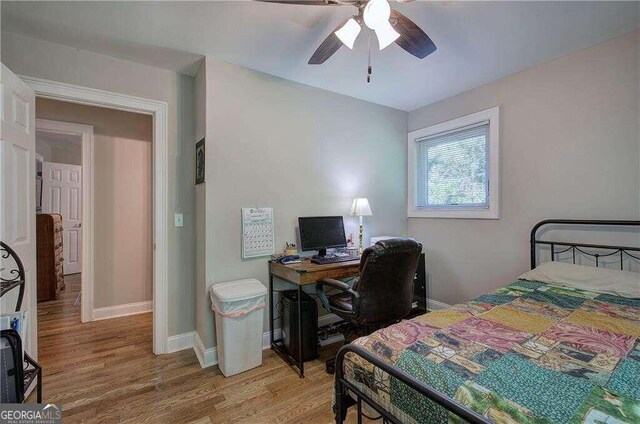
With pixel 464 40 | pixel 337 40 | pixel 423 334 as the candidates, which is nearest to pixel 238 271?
pixel 423 334

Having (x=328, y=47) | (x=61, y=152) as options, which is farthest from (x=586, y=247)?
(x=61, y=152)

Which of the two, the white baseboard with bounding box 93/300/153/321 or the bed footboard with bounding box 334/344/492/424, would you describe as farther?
the white baseboard with bounding box 93/300/153/321

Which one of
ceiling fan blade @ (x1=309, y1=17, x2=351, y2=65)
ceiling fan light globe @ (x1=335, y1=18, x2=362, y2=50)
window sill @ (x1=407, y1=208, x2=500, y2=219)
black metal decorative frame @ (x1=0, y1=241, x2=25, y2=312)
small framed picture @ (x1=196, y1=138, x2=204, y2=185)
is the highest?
ceiling fan blade @ (x1=309, y1=17, x2=351, y2=65)

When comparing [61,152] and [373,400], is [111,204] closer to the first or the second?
[61,152]

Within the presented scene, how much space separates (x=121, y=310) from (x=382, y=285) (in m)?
3.11

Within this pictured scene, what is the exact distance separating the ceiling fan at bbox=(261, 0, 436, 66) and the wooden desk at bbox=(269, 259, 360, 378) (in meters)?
1.55

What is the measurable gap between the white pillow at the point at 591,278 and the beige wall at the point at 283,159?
1.61 m

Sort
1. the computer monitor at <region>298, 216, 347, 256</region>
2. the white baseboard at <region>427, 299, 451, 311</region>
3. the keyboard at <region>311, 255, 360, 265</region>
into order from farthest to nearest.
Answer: the white baseboard at <region>427, 299, 451, 311</region> → the computer monitor at <region>298, 216, 347, 256</region> → the keyboard at <region>311, 255, 360, 265</region>

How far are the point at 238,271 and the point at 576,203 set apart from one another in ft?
9.30

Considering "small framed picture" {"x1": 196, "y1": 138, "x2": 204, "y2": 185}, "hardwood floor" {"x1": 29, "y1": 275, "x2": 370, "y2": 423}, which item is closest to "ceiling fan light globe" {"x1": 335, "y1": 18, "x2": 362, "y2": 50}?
"small framed picture" {"x1": 196, "y1": 138, "x2": 204, "y2": 185}

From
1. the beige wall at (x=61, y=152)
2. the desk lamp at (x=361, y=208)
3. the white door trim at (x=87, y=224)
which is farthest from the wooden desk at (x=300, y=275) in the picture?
the beige wall at (x=61, y=152)

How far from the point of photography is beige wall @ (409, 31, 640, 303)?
206 centimetres

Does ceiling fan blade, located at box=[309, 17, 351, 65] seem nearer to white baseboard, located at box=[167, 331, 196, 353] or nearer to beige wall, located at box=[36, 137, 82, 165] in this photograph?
white baseboard, located at box=[167, 331, 196, 353]

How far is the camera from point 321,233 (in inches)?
109
